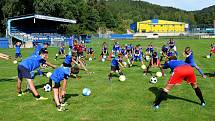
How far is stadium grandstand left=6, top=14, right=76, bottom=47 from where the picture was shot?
59.2 meters

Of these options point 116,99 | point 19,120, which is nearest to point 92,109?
point 116,99

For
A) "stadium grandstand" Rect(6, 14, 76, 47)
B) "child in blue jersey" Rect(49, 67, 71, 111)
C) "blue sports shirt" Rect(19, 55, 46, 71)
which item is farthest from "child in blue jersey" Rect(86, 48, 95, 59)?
"stadium grandstand" Rect(6, 14, 76, 47)

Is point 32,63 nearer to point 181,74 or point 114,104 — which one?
point 114,104

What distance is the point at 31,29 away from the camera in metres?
68.1

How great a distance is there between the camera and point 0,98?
1323cm

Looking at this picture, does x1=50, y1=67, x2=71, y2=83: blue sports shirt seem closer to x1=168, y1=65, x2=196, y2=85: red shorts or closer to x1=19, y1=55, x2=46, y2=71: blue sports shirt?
x1=19, y1=55, x2=46, y2=71: blue sports shirt

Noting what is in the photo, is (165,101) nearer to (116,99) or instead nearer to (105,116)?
(116,99)

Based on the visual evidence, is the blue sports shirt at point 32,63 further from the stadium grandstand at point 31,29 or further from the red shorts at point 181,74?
the stadium grandstand at point 31,29

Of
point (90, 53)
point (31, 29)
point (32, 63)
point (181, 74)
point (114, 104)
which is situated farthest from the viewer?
point (31, 29)

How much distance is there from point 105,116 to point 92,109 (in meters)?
1.00

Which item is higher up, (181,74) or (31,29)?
(31,29)

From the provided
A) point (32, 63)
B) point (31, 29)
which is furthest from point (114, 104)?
point (31, 29)

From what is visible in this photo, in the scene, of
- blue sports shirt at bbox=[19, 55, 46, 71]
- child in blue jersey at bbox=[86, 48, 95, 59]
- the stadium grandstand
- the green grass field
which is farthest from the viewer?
the stadium grandstand

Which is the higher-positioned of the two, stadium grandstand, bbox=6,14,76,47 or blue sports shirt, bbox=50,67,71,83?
stadium grandstand, bbox=6,14,76,47
